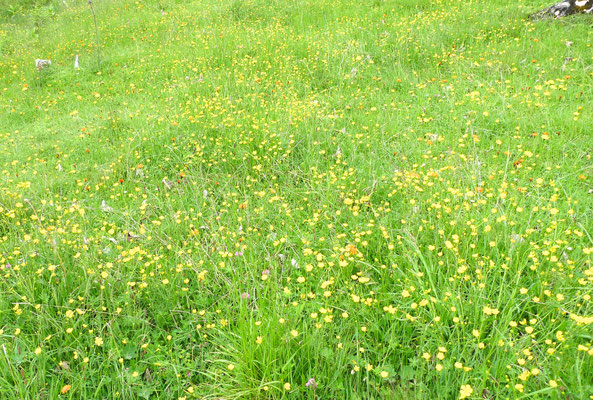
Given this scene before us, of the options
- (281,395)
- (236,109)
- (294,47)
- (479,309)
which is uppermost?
→ (294,47)

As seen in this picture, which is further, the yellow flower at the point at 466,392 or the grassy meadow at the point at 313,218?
the grassy meadow at the point at 313,218

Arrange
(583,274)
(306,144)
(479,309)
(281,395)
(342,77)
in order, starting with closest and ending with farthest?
1. (281,395)
2. (479,309)
3. (583,274)
4. (306,144)
5. (342,77)

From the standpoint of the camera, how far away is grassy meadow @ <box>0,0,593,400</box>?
96.6 inches

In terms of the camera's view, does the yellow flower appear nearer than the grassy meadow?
Yes

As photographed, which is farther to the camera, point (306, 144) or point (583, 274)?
point (306, 144)

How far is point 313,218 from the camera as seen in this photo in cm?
381

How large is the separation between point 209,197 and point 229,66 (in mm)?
4093

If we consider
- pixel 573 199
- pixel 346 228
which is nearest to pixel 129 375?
pixel 346 228

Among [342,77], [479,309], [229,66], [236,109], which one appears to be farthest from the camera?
[229,66]

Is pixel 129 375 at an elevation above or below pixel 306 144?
below

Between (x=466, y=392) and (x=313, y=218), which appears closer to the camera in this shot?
(x=466, y=392)

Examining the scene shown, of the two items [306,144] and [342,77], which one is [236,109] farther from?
[342,77]

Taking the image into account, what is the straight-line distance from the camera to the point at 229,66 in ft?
25.1

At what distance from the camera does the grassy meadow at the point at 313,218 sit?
2.45 metres
